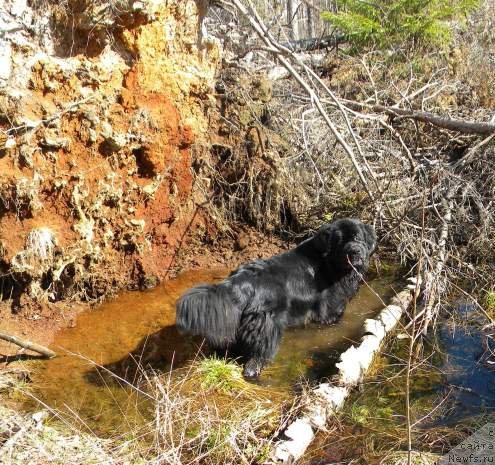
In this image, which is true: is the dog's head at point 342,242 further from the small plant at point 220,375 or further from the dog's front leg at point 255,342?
the small plant at point 220,375

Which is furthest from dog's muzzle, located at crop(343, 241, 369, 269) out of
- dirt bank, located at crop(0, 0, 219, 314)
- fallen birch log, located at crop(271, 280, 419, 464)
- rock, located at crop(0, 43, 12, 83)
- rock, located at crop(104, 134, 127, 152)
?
rock, located at crop(0, 43, 12, 83)

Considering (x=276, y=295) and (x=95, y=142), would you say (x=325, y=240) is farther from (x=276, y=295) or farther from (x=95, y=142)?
(x=95, y=142)

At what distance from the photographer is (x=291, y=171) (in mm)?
8125

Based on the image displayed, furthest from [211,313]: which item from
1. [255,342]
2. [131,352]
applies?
[131,352]

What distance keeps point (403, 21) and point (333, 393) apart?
8111mm

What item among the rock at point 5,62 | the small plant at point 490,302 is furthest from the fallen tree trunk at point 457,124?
the rock at point 5,62

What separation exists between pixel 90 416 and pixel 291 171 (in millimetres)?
4846

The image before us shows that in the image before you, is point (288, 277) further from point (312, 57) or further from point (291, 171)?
point (312, 57)

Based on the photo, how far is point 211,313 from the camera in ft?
15.9

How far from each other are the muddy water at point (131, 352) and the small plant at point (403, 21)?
5.61 meters

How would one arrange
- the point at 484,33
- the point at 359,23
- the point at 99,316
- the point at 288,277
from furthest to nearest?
the point at 484,33 < the point at 359,23 < the point at 99,316 < the point at 288,277

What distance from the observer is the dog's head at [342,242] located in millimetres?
5926

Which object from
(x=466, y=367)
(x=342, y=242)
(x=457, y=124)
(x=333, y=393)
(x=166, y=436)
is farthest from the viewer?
(x=342, y=242)

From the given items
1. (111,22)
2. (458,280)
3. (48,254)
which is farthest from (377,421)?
(111,22)
